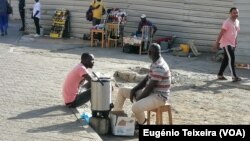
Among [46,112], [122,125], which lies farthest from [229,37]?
[46,112]

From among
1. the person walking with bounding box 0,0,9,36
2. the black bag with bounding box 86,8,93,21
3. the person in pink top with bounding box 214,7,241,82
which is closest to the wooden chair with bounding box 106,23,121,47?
the black bag with bounding box 86,8,93,21

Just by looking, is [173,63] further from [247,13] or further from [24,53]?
[24,53]

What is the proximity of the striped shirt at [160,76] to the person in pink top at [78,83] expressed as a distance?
1.43 metres

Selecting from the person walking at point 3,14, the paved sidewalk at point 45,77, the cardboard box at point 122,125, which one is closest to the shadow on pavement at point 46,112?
the paved sidewalk at point 45,77

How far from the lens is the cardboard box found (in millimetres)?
8398

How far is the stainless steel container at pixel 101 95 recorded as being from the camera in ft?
28.3

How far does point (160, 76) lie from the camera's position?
8.29m

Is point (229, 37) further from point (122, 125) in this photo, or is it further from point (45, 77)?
point (122, 125)

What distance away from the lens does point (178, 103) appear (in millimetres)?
10852

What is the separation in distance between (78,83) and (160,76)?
6.15ft

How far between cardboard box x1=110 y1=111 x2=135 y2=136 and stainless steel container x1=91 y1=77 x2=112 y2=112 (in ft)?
0.81

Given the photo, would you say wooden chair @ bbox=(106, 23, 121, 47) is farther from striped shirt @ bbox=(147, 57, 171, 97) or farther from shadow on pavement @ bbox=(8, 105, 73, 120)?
striped shirt @ bbox=(147, 57, 171, 97)

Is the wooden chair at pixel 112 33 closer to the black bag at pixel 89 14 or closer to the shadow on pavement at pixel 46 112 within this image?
the black bag at pixel 89 14

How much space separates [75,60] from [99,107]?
6.65m
